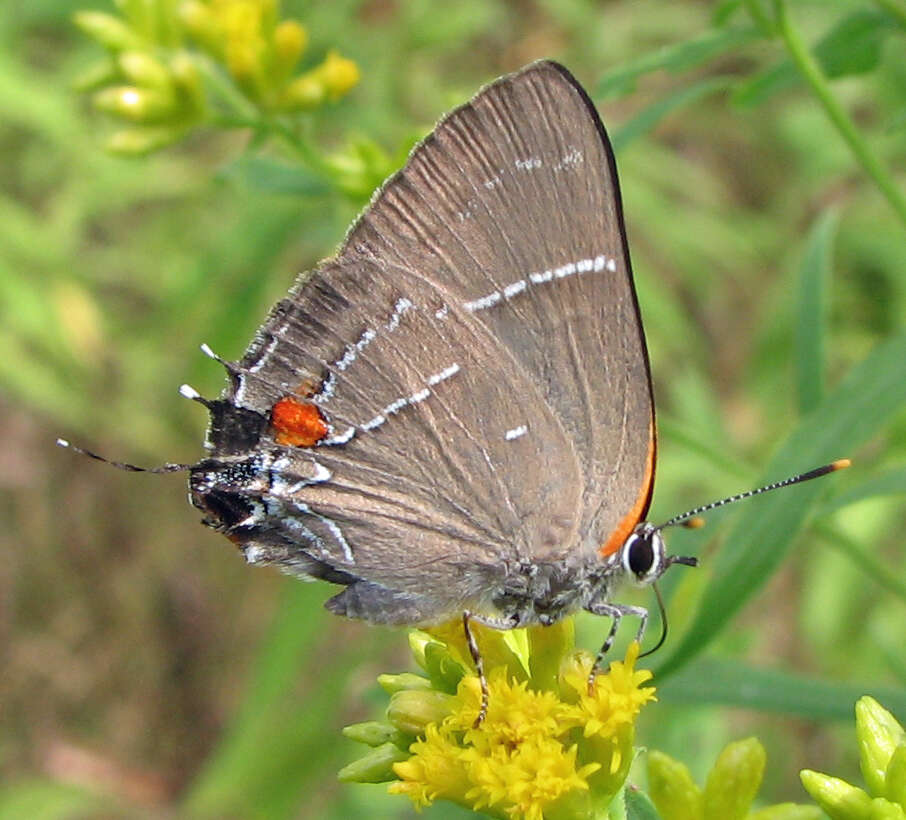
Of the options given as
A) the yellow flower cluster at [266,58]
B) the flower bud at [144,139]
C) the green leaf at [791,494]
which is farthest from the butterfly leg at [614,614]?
the flower bud at [144,139]

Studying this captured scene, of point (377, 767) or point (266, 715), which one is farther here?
point (266, 715)

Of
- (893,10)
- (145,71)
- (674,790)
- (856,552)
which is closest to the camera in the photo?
(674,790)

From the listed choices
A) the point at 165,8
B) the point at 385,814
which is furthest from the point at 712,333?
the point at 165,8

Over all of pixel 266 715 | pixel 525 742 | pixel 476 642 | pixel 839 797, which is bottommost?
pixel 839 797

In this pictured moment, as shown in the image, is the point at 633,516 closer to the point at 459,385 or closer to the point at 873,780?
the point at 459,385

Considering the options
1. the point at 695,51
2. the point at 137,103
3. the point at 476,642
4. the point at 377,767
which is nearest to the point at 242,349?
the point at 137,103

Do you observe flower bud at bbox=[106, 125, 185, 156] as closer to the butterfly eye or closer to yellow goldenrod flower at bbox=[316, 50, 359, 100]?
yellow goldenrod flower at bbox=[316, 50, 359, 100]

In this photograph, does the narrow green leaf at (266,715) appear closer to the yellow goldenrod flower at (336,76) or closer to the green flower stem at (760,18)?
the yellow goldenrod flower at (336,76)
